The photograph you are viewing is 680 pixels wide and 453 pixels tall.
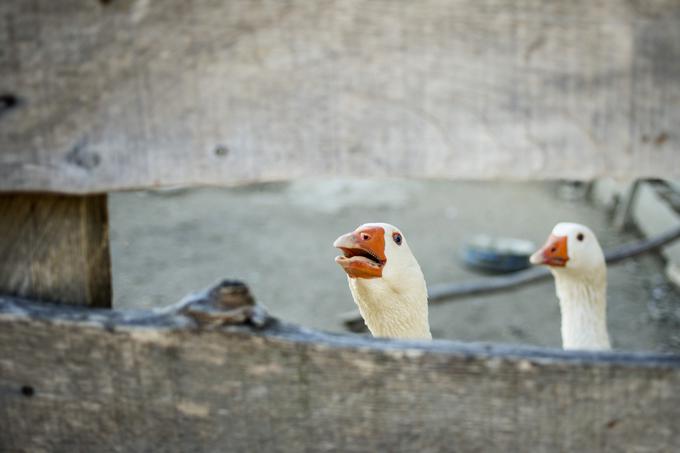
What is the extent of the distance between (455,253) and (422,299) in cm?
526

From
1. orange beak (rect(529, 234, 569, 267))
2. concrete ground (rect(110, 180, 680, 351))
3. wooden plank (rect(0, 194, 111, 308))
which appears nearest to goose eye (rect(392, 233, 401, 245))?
orange beak (rect(529, 234, 569, 267))

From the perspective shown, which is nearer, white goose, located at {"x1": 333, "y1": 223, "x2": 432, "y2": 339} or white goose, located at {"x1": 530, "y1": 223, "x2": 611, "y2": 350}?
white goose, located at {"x1": 333, "y1": 223, "x2": 432, "y2": 339}

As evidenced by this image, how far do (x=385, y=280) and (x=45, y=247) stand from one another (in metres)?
1.80

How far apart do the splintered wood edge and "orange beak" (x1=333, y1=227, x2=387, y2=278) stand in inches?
64.4

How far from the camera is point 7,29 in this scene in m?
0.94

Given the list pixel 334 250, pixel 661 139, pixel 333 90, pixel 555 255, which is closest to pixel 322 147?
pixel 333 90

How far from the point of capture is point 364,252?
2787mm

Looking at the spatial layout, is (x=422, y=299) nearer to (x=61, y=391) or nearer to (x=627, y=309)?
(x=61, y=391)

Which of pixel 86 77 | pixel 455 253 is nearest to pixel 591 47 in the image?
pixel 86 77

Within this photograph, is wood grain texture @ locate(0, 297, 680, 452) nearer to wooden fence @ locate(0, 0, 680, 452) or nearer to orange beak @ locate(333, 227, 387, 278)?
wooden fence @ locate(0, 0, 680, 452)

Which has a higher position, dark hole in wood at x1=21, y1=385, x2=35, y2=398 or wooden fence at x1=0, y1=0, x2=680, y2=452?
wooden fence at x1=0, y1=0, x2=680, y2=452

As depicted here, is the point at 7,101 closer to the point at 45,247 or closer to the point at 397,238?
the point at 45,247

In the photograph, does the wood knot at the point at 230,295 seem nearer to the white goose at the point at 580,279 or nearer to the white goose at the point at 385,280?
the white goose at the point at 385,280

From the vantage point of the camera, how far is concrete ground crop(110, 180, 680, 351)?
21.2ft
